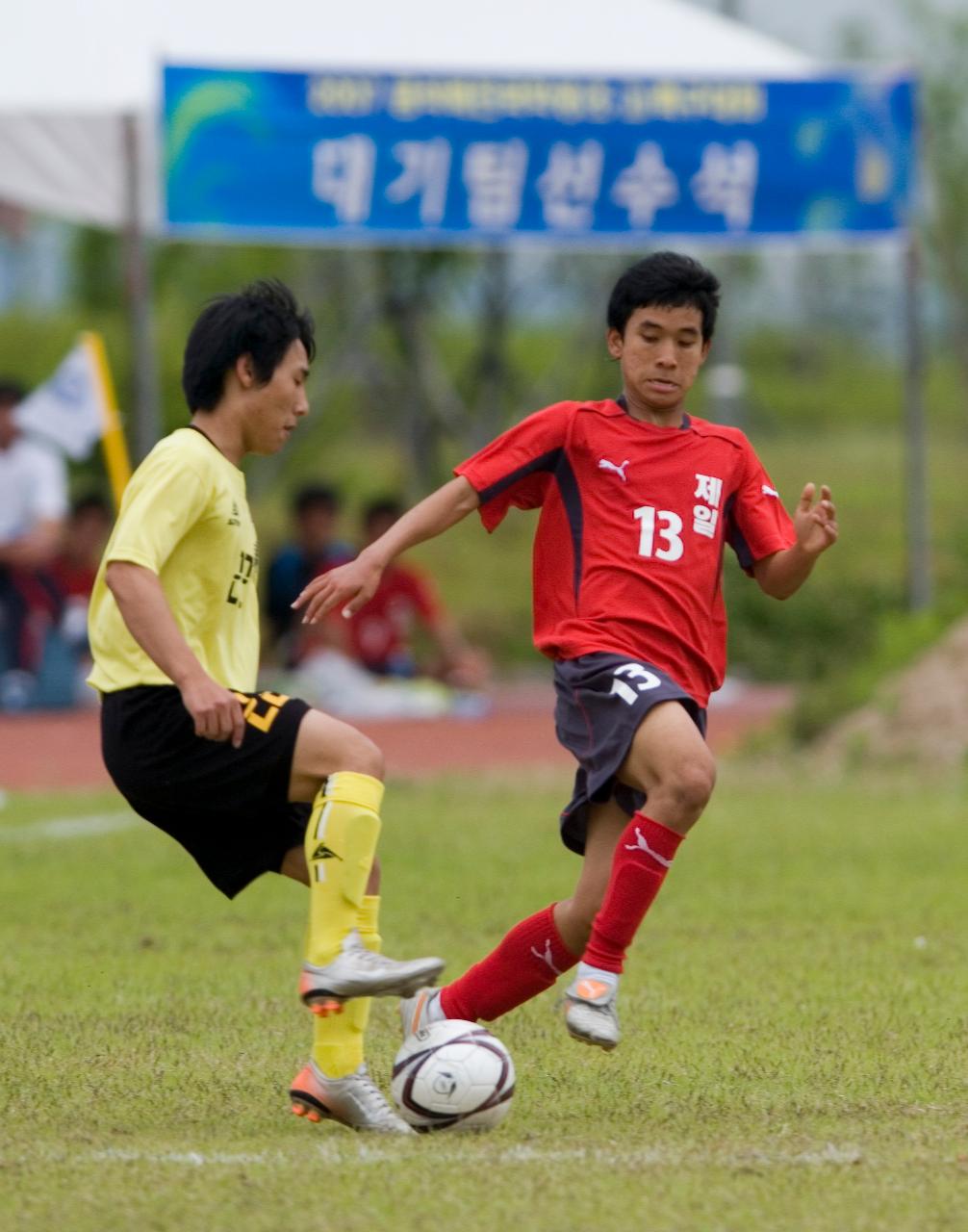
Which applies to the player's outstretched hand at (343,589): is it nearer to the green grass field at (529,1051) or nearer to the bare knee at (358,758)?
the bare knee at (358,758)

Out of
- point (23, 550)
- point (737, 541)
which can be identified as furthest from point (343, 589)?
point (23, 550)

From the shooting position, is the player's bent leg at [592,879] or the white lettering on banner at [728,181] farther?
the white lettering on banner at [728,181]

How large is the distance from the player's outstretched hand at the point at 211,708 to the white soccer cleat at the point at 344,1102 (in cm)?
74

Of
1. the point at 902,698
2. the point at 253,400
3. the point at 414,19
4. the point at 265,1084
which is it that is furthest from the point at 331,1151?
the point at 414,19

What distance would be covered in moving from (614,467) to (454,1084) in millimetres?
1583

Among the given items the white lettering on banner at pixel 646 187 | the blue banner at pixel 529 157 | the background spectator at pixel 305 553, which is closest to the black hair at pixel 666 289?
the blue banner at pixel 529 157

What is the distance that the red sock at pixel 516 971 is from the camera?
540cm

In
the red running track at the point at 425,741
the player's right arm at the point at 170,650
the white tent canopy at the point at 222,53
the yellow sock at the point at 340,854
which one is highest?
the white tent canopy at the point at 222,53

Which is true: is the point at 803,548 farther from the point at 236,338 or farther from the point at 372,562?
the point at 236,338

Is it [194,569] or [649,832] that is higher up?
[194,569]

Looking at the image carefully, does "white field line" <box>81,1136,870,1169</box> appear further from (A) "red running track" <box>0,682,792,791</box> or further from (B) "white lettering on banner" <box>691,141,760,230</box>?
(B) "white lettering on banner" <box>691,141,760,230</box>

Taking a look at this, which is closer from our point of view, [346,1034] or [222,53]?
[346,1034]

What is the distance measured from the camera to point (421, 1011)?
17.9 feet

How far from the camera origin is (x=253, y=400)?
5.12 m
